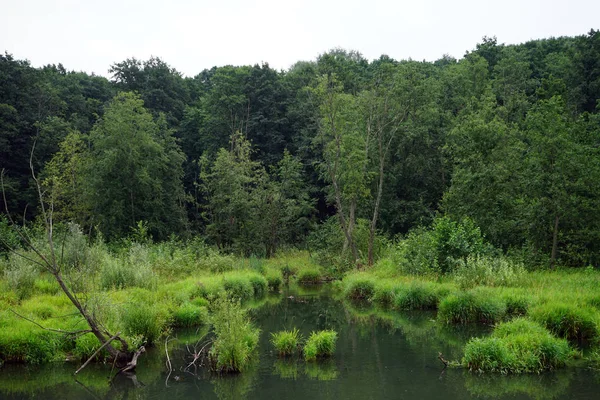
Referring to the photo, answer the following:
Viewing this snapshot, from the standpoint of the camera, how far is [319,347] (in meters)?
13.0

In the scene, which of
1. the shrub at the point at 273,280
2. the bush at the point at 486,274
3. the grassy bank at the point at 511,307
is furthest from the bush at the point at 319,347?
the shrub at the point at 273,280

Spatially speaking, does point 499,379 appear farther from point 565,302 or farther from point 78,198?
point 78,198

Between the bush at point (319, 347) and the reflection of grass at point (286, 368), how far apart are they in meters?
0.41

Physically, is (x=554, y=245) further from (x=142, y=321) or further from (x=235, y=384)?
(x=142, y=321)

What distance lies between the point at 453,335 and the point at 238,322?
21.7ft

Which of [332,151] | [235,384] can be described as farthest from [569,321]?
[332,151]

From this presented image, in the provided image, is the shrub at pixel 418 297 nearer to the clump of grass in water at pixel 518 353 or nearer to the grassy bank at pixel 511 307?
the grassy bank at pixel 511 307

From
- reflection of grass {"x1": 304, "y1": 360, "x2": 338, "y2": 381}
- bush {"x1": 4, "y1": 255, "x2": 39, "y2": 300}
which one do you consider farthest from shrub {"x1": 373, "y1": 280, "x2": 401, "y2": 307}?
bush {"x1": 4, "y1": 255, "x2": 39, "y2": 300}

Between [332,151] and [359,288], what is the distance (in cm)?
1042

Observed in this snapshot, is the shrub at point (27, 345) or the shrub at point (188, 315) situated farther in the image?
the shrub at point (188, 315)

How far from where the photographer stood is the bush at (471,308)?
15547 mm

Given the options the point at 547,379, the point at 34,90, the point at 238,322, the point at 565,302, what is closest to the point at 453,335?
the point at 565,302

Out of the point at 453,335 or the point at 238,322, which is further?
the point at 453,335

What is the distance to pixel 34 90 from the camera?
44281 mm
